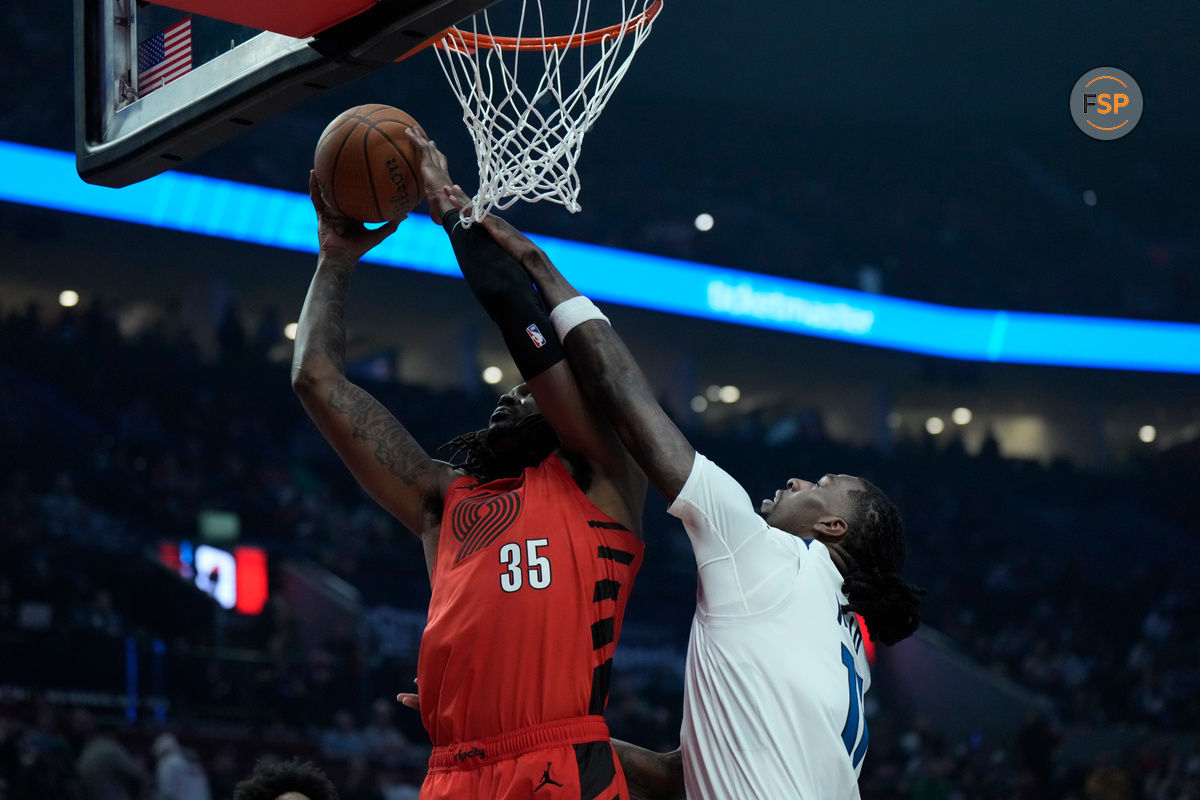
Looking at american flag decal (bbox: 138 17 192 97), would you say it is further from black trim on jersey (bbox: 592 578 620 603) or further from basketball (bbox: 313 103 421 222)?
black trim on jersey (bbox: 592 578 620 603)

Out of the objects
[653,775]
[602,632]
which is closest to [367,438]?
[602,632]

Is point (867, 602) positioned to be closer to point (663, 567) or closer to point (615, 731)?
point (615, 731)

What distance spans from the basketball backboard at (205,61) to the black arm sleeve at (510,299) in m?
0.45

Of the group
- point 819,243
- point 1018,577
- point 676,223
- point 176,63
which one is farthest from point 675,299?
point 176,63

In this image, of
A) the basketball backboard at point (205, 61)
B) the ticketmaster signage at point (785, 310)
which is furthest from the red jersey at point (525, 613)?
the ticketmaster signage at point (785, 310)

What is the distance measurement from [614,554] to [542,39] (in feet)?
4.94

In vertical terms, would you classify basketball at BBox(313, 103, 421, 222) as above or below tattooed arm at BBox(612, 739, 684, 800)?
above

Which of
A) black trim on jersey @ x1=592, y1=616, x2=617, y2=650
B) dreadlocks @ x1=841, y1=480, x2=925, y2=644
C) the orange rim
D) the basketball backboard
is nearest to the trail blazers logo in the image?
black trim on jersey @ x1=592, y1=616, x2=617, y2=650

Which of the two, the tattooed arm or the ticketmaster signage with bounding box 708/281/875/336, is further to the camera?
the ticketmaster signage with bounding box 708/281/875/336

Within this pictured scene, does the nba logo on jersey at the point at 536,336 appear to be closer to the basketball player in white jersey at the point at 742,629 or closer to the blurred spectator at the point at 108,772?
the basketball player in white jersey at the point at 742,629

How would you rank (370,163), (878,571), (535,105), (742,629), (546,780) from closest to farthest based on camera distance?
(546,780), (742,629), (878,571), (370,163), (535,105)

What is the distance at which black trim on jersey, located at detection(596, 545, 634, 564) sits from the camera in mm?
2736

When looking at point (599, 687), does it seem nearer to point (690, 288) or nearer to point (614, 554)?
point (614, 554)

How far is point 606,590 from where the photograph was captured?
8.94 feet
